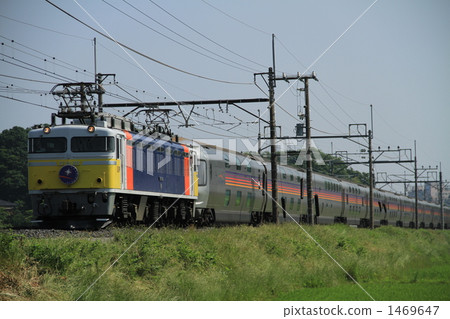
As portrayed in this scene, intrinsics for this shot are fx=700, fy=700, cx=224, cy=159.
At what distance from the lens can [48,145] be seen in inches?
944

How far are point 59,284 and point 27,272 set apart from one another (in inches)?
29.8

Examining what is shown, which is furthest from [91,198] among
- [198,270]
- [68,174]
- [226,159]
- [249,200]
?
[249,200]

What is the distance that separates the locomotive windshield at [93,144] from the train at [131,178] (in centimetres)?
3

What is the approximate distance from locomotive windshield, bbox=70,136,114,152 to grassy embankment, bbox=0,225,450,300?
4530 mm

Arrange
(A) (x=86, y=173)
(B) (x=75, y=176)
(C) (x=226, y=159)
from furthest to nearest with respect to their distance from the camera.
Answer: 1. (C) (x=226, y=159)
2. (A) (x=86, y=173)
3. (B) (x=75, y=176)

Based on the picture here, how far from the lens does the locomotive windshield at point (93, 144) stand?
23.6 metres

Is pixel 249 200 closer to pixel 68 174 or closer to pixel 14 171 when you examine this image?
pixel 68 174

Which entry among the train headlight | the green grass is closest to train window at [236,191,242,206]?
the train headlight

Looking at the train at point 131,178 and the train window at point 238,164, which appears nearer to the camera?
the train at point 131,178

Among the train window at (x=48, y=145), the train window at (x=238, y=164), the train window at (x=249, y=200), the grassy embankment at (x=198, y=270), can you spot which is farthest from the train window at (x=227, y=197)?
the train window at (x=48, y=145)

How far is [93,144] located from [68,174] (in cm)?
132

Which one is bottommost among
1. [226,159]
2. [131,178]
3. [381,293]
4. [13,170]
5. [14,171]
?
[381,293]

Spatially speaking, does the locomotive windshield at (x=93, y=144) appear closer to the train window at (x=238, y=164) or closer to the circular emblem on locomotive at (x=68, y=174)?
the circular emblem on locomotive at (x=68, y=174)

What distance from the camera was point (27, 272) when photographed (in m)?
13.3
